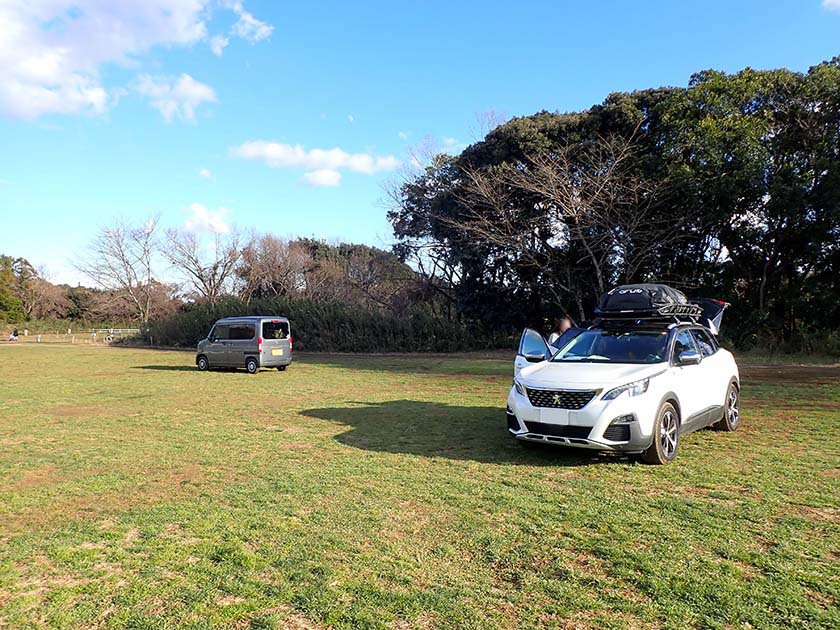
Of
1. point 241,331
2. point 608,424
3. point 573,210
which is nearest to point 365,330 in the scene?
point 241,331

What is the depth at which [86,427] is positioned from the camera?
893 cm

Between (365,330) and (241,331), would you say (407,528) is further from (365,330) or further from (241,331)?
(365,330)

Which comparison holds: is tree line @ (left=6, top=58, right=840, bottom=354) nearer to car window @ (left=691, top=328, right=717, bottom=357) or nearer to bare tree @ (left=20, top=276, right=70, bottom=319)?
car window @ (left=691, top=328, right=717, bottom=357)

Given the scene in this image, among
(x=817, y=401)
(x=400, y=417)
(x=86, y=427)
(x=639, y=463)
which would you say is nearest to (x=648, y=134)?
(x=817, y=401)

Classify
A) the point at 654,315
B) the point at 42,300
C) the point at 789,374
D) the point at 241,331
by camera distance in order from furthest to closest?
the point at 42,300, the point at 241,331, the point at 789,374, the point at 654,315

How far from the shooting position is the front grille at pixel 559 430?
19.7 ft

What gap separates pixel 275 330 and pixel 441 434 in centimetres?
1277

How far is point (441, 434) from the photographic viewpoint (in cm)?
815

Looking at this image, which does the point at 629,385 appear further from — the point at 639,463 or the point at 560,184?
the point at 560,184

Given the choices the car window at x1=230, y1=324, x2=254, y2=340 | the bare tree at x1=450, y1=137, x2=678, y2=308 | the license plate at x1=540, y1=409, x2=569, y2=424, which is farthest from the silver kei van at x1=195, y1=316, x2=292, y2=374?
the license plate at x1=540, y1=409, x2=569, y2=424

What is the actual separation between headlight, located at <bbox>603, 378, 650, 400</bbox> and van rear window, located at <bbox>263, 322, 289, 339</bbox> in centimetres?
1506

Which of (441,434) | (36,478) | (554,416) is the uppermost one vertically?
(554,416)

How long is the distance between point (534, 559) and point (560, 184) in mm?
19475

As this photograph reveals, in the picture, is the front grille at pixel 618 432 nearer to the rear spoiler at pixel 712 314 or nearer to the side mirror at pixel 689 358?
the side mirror at pixel 689 358
